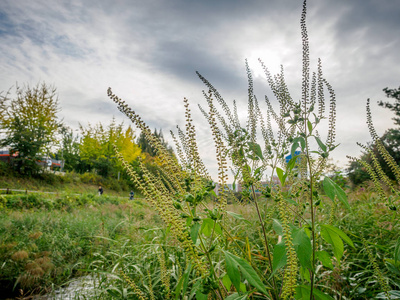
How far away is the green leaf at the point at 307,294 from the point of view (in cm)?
139

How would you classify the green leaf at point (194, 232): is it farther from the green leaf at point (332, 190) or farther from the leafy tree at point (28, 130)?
the leafy tree at point (28, 130)

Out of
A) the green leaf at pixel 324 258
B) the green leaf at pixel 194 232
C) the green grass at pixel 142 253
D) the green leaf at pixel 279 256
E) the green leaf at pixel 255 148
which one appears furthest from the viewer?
the green grass at pixel 142 253

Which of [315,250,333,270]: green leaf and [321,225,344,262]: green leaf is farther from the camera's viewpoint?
[315,250,333,270]: green leaf

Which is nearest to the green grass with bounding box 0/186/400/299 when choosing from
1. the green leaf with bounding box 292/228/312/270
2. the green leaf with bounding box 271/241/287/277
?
the green leaf with bounding box 271/241/287/277

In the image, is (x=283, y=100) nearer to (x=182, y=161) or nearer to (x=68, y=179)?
(x=182, y=161)

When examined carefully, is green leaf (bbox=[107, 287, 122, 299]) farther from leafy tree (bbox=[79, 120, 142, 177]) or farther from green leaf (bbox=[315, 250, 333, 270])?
leafy tree (bbox=[79, 120, 142, 177])

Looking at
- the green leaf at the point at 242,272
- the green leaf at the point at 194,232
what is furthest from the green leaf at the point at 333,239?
the green leaf at the point at 194,232

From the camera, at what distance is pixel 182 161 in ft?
5.89

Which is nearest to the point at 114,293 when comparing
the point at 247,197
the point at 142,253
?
the point at 142,253

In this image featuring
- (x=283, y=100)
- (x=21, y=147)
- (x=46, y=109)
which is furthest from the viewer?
(x=46, y=109)

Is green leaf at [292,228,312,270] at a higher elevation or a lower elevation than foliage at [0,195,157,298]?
higher

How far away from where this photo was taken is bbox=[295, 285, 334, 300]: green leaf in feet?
4.57

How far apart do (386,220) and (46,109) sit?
23.5 metres

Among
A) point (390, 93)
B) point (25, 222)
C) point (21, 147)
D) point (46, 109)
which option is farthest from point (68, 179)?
point (390, 93)
